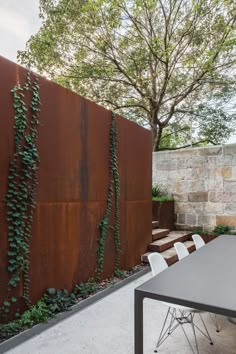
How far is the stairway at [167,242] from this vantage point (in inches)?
183

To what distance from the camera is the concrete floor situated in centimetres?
208

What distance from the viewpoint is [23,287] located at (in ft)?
8.33

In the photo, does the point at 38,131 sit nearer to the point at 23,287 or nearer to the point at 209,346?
the point at 23,287

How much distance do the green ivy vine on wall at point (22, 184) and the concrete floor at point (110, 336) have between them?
1.56ft

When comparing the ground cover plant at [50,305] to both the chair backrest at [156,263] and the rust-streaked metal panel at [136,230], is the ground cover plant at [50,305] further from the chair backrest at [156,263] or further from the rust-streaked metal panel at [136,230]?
the chair backrest at [156,263]

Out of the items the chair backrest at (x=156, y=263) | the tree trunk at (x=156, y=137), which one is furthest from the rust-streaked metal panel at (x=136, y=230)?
the tree trunk at (x=156, y=137)

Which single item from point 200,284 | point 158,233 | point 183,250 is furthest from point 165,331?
point 158,233

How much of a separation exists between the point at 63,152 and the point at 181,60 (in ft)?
18.6

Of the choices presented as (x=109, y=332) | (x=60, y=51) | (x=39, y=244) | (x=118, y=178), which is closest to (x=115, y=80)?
(x=60, y=51)

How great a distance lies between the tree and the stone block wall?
1.35 metres

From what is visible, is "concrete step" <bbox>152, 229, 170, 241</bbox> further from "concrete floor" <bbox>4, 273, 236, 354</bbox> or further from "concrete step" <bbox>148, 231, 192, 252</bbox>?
"concrete floor" <bbox>4, 273, 236, 354</bbox>

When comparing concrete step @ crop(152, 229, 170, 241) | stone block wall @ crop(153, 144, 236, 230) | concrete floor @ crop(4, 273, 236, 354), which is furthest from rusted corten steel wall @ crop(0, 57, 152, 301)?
stone block wall @ crop(153, 144, 236, 230)

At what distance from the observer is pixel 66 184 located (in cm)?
307

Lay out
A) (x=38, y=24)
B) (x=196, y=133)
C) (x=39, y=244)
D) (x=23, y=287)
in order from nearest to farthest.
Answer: (x=23, y=287) → (x=39, y=244) → (x=38, y=24) → (x=196, y=133)
